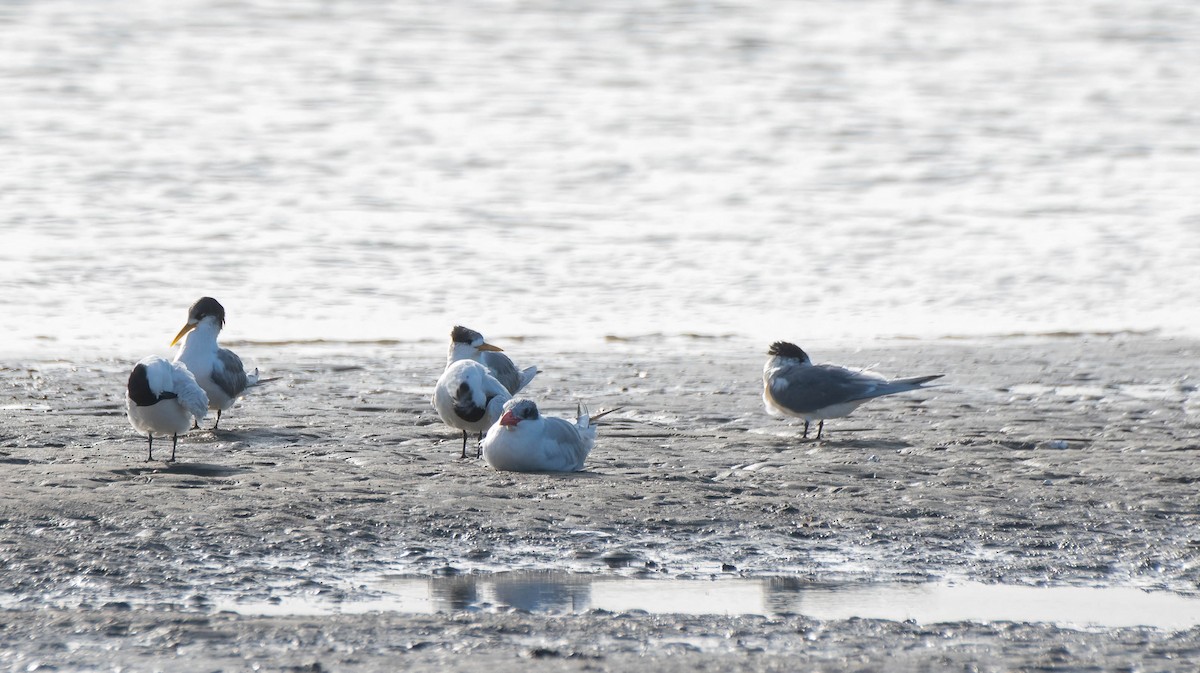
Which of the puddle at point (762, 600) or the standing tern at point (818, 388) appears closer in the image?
the puddle at point (762, 600)

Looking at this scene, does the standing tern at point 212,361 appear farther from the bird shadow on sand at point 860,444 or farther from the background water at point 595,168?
the bird shadow on sand at point 860,444

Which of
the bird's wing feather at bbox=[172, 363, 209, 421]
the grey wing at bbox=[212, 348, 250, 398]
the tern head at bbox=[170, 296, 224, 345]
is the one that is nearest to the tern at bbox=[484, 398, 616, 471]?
the bird's wing feather at bbox=[172, 363, 209, 421]

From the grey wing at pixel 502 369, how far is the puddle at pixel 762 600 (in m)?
3.51

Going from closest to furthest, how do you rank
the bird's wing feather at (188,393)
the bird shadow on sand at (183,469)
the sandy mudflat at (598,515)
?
the sandy mudflat at (598,515) → the bird shadow on sand at (183,469) → the bird's wing feather at (188,393)

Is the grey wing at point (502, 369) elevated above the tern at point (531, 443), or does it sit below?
below

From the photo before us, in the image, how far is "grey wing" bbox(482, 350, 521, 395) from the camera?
29.0 feet

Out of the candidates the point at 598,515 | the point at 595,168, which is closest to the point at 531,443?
the point at 598,515

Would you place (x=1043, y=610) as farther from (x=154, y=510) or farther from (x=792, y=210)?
(x=792, y=210)

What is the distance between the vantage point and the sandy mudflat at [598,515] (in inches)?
178

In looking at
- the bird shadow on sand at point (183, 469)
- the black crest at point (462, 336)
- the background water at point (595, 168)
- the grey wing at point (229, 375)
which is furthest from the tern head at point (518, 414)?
the background water at point (595, 168)

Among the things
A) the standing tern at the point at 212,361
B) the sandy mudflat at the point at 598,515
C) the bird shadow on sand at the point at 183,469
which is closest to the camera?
the sandy mudflat at the point at 598,515

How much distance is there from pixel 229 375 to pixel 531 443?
1.95 metres

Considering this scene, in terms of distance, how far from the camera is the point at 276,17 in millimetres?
29141

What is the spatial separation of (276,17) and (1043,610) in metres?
26.0
